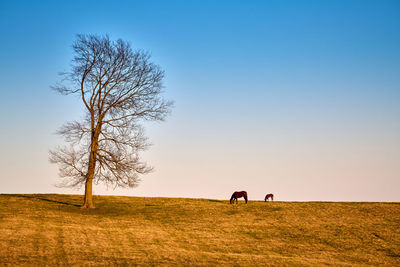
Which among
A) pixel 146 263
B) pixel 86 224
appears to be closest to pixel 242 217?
pixel 86 224

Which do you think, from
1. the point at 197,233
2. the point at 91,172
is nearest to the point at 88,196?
the point at 91,172

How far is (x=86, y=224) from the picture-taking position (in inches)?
1032

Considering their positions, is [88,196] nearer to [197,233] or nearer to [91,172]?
[91,172]

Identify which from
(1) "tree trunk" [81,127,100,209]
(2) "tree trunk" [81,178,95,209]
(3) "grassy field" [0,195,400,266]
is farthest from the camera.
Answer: (2) "tree trunk" [81,178,95,209]

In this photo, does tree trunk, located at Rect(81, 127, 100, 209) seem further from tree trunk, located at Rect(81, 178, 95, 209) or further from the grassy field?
the grassy field

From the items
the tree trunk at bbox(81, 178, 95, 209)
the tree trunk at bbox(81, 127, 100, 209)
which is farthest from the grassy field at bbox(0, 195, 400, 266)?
the tree trunk at bbox(81, 127, 100, 209)

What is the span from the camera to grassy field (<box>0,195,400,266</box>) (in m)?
18.9

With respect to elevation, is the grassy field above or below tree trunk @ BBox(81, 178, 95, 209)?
below

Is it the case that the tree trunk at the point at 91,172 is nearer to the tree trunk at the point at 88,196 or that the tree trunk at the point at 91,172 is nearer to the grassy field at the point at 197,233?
the tree trunk at the point at 88,196

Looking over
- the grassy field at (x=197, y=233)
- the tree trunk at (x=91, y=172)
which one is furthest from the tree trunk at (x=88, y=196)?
the grassy field at (x=197, y=233)

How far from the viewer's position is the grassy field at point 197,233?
18.9 metres

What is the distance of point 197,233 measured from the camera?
24.8 metres

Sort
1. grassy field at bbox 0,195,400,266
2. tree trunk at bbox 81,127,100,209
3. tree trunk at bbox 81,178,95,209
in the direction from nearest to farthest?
grassy field at bbox 0,195,400,266, tree trunk at bbox 81,127,100,209, tree trunk at bbox 81,178,95,209

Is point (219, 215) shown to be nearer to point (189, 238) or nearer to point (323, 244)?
point (189, 238)
